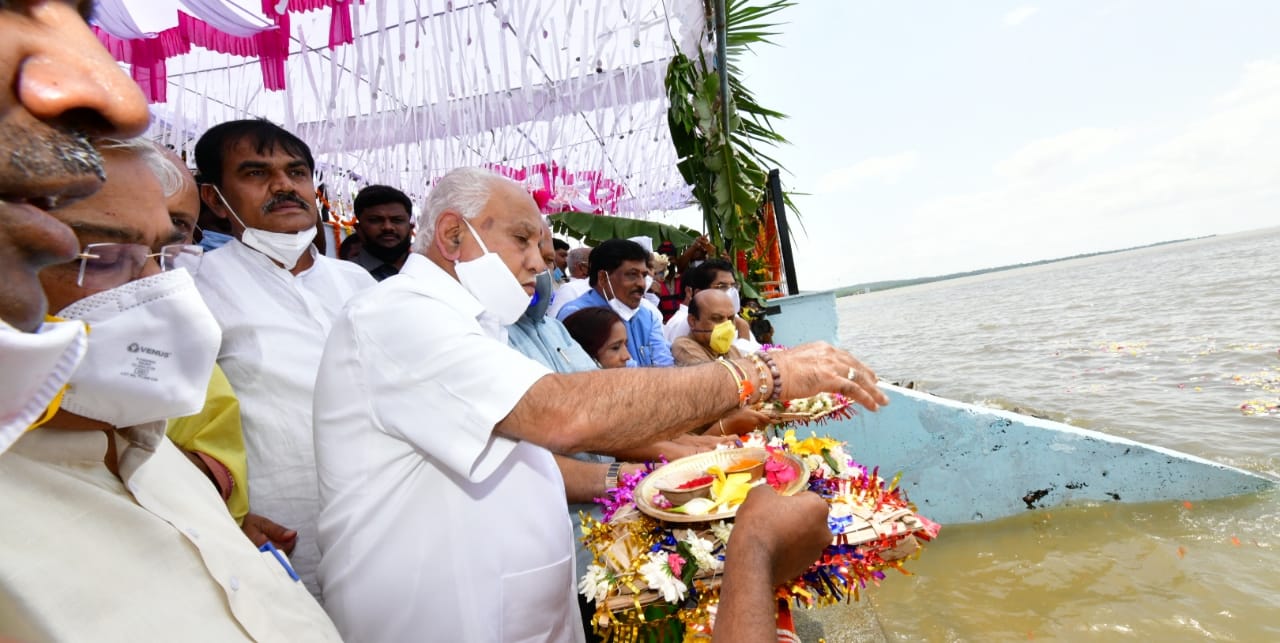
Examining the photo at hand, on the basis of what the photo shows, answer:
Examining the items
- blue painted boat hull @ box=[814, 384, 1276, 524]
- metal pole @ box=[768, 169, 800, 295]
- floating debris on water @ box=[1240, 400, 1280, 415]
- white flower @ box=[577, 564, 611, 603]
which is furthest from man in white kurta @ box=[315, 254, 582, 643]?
floating debris on water @ box=[1240, 400, 1280, 415]

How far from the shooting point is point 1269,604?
3.74 meters

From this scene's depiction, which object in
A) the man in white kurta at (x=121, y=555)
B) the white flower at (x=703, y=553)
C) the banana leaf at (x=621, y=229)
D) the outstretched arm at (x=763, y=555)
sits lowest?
the white flower at (x=703, y=553)

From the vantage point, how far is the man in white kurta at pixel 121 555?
80 cm

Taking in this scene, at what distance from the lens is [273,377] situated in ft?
7.36

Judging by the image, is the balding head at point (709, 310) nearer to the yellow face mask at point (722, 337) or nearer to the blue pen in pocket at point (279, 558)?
the yellow face mask at point (722, 337)

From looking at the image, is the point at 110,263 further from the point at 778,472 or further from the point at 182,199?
the point at 778,472

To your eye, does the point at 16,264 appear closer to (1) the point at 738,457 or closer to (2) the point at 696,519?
(2) the point at 696,519

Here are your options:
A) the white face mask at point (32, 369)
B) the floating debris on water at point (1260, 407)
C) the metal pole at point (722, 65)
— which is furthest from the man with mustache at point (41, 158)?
the floating debris on water at point (1260, 407)

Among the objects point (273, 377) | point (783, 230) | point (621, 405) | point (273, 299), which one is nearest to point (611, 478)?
point (621, 405)

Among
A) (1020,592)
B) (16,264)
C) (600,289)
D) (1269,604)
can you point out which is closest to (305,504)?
(16,264)

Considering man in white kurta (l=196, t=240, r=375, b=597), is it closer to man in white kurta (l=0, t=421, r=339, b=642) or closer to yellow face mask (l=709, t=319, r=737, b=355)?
man in white kurta (l=0, t=421, r=339, b=642)

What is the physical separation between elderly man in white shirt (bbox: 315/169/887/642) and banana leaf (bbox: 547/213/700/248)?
8.43 m

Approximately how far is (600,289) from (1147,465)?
16.8 feet

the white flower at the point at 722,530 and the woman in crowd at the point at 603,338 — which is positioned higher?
the woman in crowd at the point at 603,338
